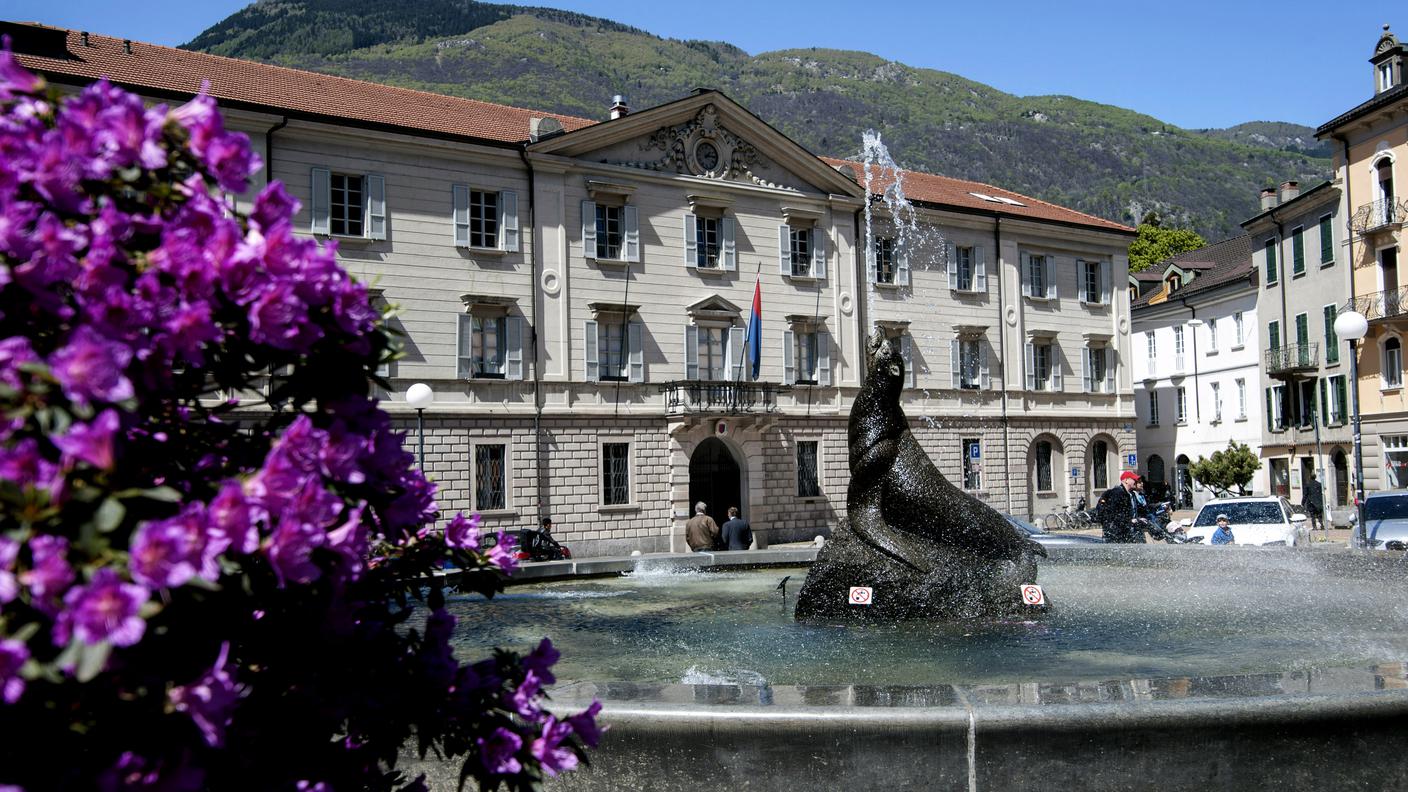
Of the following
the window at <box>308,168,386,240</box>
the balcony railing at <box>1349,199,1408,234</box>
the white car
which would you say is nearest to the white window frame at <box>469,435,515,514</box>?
the window at <box>308,168,386,240</box>

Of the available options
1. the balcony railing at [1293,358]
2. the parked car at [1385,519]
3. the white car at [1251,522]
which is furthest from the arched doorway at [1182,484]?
the parked car at [1385,519]

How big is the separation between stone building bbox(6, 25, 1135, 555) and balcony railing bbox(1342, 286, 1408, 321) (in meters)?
10.6

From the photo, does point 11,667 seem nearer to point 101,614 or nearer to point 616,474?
point 101,614

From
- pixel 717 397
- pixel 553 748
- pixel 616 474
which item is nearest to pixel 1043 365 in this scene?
pixel 717 397

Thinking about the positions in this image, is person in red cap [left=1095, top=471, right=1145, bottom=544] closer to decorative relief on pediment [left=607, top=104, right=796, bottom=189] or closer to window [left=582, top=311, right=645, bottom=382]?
window [left=582, top=311, right=645, bottom=382]

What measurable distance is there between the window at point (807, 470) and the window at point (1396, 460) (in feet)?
69.0

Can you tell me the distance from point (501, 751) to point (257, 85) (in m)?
33.1

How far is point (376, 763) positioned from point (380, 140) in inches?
1190

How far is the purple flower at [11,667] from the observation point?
6.21 feet

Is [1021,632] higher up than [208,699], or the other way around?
[208,699]

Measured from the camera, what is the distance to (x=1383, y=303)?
42.5 m

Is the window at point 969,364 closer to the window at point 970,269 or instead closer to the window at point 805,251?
the window at point 970,269

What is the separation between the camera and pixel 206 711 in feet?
7.09

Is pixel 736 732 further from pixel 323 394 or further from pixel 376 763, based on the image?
pixel 323 394
